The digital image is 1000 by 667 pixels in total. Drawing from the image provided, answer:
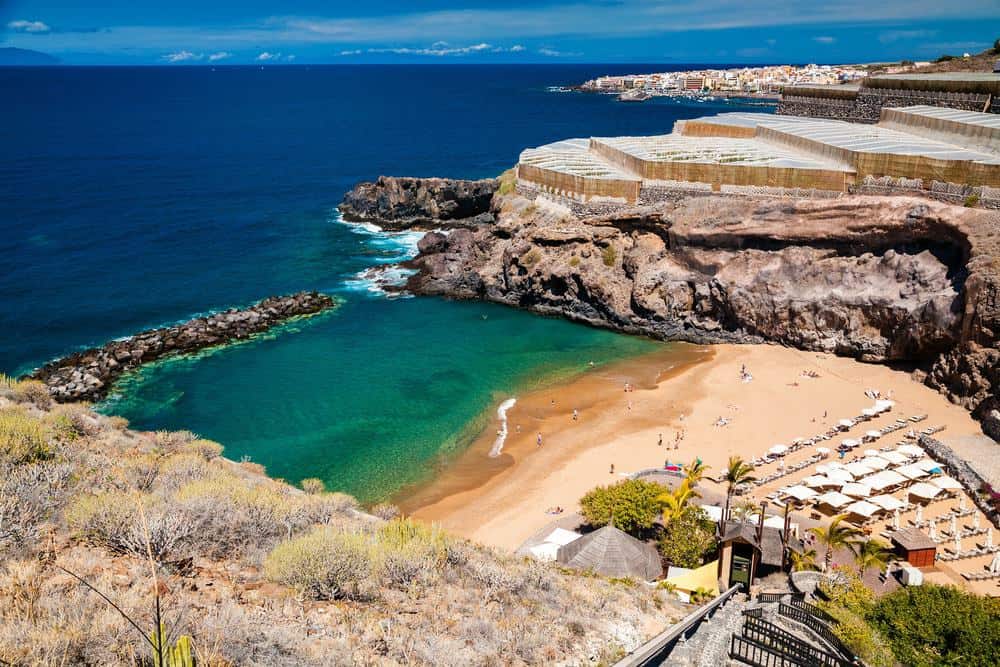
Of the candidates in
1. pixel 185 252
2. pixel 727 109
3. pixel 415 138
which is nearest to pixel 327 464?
pixel 185 252

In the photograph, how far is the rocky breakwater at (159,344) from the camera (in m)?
31.6

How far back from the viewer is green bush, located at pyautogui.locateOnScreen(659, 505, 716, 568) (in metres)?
17.9

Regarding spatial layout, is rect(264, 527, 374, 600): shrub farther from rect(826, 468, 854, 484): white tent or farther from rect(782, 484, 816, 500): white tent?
Result: rect(826, 468, 854, 484): white tent

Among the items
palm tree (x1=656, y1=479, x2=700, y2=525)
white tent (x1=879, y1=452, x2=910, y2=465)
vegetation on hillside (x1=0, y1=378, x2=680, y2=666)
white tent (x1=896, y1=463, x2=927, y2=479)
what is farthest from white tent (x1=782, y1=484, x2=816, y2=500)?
vegetation on hillside (x1=0, y1=378, x2=680, y2=666)

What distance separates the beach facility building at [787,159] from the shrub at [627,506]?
21849mm

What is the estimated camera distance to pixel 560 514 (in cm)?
2238

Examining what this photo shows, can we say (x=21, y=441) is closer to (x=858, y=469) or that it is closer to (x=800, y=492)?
(x=800, y=492)

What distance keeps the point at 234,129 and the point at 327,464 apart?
107 meters

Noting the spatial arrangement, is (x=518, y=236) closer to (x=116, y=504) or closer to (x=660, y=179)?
(x=660, y=179)

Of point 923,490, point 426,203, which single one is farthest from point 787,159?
point 426,203

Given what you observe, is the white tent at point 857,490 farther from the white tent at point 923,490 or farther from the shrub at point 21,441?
the shrub at point 21,441

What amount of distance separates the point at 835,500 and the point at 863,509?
814 mm

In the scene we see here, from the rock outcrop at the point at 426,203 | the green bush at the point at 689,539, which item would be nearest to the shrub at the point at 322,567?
the green bush at the point at 689,539

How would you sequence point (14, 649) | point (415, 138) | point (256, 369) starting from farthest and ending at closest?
point (415, 138) < point (256, 369) < point (14, 649)
